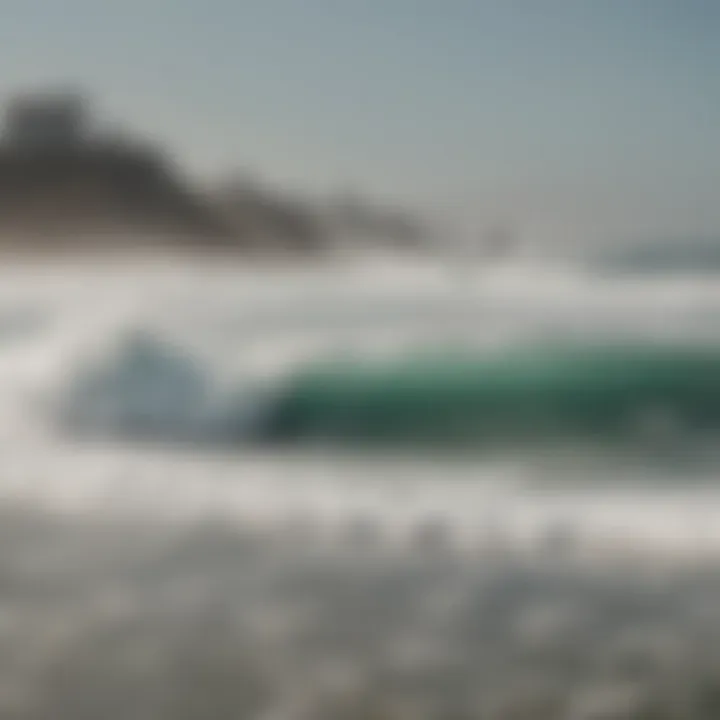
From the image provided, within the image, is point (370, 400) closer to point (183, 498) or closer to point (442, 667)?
point (183, 498)

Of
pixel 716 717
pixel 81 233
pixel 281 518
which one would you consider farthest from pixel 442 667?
pixel 81 233

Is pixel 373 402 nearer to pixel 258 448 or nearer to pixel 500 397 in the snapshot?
pixel 500 397

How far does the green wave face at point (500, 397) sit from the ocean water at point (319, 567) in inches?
17.6

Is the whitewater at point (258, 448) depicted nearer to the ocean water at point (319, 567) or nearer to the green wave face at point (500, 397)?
the ocean water at point (319, 567)

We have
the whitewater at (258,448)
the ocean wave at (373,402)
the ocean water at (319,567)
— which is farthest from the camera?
the ocean wave at (373,402)

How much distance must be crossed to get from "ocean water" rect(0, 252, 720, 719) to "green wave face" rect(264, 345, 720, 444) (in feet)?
1.47

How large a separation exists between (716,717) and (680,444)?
337cm

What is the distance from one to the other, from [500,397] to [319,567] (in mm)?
4165

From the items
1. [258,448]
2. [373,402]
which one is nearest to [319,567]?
[258,448]

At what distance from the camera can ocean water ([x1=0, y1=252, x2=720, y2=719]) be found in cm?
196

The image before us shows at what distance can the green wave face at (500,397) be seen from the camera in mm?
5625

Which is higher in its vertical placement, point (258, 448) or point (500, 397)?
point (500, 397)

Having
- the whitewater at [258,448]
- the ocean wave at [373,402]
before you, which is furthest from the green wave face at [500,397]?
the whitewater at [258,448]

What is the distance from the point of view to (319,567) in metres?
2.71
